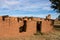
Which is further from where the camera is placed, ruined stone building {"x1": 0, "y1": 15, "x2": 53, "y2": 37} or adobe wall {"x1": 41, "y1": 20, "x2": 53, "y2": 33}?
adobe wall {"x1": 41, "y1": 20, "x2": 53, "y2": 33}

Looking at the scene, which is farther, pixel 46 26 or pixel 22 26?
pixel 46 26

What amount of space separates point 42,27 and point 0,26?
890 cm

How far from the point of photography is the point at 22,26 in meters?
22.7

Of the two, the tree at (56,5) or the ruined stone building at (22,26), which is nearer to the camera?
the ruined stone building at (22,26)

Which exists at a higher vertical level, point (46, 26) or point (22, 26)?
point (22, 26)

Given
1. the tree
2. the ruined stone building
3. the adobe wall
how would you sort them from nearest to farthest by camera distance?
the ruined stone building < the adobe wall < the tree

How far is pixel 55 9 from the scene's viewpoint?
3797cm

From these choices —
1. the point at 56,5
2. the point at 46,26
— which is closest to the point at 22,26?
the point at 46,26

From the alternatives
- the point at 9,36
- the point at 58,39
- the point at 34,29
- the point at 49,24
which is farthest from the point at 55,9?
the point at 9,36

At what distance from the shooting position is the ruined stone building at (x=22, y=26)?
19.3m

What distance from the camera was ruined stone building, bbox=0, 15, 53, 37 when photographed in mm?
19258

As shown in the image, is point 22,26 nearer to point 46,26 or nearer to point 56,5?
point 46,26

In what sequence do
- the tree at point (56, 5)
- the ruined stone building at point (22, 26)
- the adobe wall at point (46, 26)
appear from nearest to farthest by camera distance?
the ruined stone building at point (22, 26)
the adobe wall at point (46, 26)
the tree at point (56, 5)

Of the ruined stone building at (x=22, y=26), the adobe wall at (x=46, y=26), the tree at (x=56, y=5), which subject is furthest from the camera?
the tree at (x=56, y=5)
